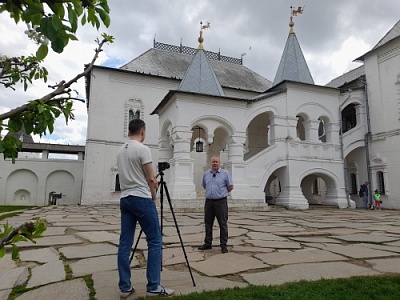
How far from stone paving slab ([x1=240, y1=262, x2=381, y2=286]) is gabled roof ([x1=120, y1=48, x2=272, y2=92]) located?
67.5ft

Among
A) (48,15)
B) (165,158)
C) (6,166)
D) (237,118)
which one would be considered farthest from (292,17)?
(6,166)

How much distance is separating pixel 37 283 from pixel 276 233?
4.66 m

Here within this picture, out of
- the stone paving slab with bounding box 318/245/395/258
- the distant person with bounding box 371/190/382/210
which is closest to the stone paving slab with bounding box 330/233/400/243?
the stone paving slab with bounding box 318/245/395/258

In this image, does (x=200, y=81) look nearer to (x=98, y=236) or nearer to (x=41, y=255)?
(x=98, y=236)

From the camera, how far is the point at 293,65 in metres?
18.1

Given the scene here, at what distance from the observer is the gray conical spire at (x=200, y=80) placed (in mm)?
14883

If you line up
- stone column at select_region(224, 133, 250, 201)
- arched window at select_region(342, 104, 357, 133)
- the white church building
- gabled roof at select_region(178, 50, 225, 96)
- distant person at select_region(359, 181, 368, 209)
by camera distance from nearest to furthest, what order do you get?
1. stone column at select_region(224, 133, 250, 201)
2. the white church building
3. gabled roof at select_region(178, 50, 225, 96)
4. distant person at select_region(359, 181, 368, 209)
5. arched window at select_region(342, 104, 357, 133)

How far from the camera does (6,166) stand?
24375mm

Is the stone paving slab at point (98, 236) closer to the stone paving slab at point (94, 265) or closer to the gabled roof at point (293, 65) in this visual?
the stone paving slab at point (94, 265)

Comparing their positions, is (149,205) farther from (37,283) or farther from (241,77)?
(241,77)

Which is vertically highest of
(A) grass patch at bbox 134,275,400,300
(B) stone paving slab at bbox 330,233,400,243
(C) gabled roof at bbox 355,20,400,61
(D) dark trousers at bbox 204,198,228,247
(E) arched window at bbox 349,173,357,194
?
(C) gabled roof at bbox 355,20,400,61

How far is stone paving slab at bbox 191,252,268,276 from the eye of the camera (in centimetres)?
361

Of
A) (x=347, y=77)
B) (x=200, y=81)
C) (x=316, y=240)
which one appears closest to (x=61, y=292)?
(x=316, y=240)

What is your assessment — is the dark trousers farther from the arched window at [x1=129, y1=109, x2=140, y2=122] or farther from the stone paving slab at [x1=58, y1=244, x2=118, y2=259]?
the arched window at [x1=129, y1=109, x2=140, y2=122]
